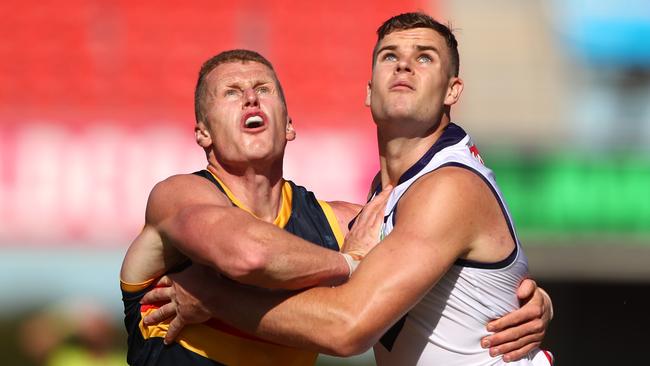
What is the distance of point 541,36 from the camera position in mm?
15070

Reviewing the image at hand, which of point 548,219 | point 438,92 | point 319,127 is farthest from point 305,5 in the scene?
point 438,92

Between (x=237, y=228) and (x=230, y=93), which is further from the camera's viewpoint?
(x=230, y=93)

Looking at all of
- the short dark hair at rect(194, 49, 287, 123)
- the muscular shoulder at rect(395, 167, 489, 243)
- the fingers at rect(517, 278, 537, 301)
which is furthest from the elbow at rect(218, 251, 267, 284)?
the fingers at rect(517, 278, 537, 301)

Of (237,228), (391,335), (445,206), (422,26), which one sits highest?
(422,26)

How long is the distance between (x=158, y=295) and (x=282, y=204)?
0.74m

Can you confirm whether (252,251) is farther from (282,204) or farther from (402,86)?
(402,86)

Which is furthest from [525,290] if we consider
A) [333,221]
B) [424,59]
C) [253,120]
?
[253,120]

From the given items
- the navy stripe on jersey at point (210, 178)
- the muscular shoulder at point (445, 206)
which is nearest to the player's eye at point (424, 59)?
the muscular shoulder at point (445, 206)

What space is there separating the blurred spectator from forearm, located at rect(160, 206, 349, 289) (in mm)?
8066

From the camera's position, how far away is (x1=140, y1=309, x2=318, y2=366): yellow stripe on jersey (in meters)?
4.84

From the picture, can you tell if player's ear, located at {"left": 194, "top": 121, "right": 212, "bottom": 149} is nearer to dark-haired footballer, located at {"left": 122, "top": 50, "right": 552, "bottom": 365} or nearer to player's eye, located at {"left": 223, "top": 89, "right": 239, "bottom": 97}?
dark-haired footballer, located at {"left": 122, "top": 50, "right": 552, "bottom": 365}

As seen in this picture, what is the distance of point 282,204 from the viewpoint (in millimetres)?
5207

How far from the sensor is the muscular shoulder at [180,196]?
4.70 metres

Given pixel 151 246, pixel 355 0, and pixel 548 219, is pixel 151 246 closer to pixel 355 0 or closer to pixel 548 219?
pixel 548 219
